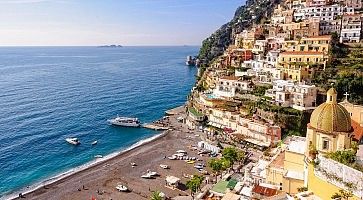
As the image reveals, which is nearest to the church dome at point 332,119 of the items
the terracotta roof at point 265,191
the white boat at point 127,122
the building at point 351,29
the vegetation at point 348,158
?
the vegetation at point 348,158

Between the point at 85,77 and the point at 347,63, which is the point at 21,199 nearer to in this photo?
the point at 347,63

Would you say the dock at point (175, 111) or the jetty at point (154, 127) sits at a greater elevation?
the dock at point (175, 111)

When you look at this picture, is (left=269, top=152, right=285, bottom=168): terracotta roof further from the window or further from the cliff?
the cliff

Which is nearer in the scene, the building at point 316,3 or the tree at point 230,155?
the tree at point 230,155

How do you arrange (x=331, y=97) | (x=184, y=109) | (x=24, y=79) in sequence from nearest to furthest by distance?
(x=331, y=97) < (x=184, y=109) < (x=24, y=79)

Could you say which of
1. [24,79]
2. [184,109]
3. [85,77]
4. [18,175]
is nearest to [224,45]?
[85,77]

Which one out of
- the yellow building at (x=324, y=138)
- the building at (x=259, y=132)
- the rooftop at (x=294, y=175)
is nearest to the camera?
the yellow building at (x=324, y=138)

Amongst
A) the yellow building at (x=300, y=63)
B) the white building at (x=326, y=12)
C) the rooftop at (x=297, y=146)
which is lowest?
the rooftop at (x=297, y=146)

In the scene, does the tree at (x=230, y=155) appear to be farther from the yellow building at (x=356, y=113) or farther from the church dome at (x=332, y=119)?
the church dome at (x=332, y=119)
